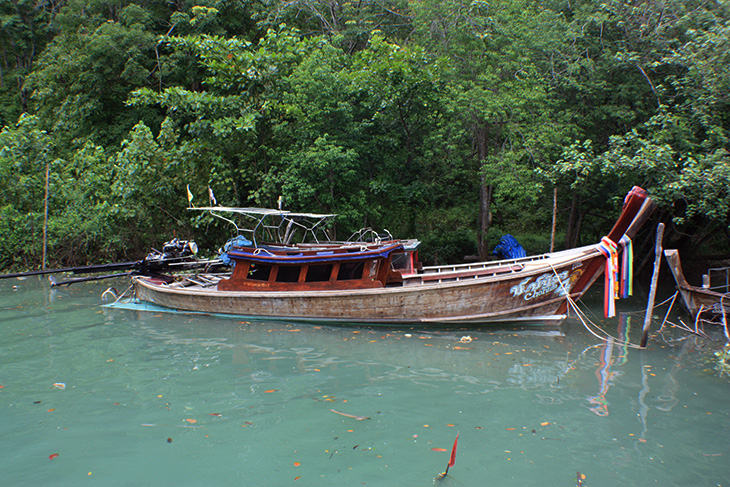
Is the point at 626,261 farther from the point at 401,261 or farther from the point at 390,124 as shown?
the point at 390,124

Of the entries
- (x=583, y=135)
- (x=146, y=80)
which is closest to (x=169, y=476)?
(x=583, y=135)

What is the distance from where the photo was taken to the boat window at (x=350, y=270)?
11.1 meters

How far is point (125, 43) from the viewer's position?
21.9 m

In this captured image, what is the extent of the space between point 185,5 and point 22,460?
23871 millimetres

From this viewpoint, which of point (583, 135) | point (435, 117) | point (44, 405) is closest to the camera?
point (44, 405)

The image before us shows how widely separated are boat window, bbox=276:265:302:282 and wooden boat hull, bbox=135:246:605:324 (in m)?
0.39

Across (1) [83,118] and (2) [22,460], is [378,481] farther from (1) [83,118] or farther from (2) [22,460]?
(1) [83,118]

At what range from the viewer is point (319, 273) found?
1142cm

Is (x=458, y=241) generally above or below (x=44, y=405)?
above

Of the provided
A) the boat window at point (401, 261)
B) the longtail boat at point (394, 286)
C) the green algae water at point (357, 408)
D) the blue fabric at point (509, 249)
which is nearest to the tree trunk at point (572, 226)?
the blue fabric at point (509, 249)

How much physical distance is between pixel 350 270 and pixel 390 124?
27.5 feet

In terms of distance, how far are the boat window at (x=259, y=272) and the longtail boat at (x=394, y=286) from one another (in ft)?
0.08

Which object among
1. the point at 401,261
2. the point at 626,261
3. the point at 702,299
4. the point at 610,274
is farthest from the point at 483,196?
the point at 610,274

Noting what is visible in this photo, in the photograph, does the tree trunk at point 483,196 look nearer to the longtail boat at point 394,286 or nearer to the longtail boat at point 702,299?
the longtail boat at point 394,286
